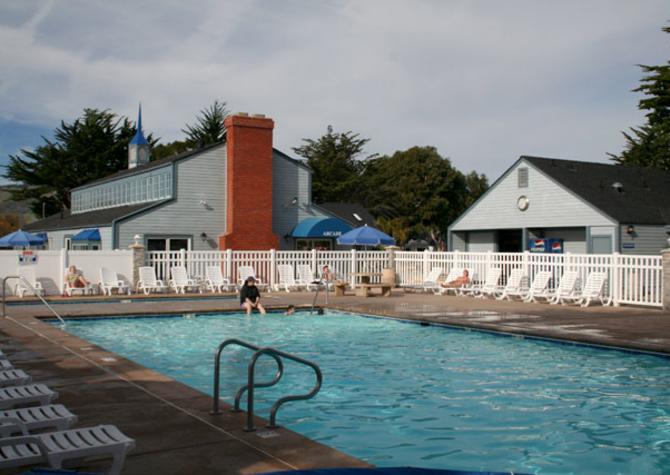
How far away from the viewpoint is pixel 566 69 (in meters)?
25.3

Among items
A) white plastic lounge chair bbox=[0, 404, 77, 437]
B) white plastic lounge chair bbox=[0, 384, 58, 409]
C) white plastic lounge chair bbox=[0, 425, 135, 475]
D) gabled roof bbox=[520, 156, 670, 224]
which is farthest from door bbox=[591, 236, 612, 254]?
white plastic lounge chair bbox=[0, 425, 135, 475]

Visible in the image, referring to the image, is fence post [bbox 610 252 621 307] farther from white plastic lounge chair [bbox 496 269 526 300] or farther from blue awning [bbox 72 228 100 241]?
blue awning [bbox 72 228 100 241]

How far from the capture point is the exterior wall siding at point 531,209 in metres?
28.0

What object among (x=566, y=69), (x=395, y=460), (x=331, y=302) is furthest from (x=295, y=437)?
(x=566, y=69)

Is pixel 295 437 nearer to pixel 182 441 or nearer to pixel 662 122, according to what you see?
pixel 182 441

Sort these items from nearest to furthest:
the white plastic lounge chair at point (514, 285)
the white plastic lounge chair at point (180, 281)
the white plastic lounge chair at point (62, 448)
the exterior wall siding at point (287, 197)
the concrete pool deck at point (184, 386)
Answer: the white plastic lounge chair at point (62, 448) < the concrete pool deck at point (184, 386) < the white plastic lounge chair at point (514, 285) < the white plastic lounge chair at point (180, 281) < the exterior wall siding at point (287, 197)

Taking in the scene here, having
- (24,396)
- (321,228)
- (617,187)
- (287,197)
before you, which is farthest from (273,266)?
(24,396)

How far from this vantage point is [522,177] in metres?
30.7

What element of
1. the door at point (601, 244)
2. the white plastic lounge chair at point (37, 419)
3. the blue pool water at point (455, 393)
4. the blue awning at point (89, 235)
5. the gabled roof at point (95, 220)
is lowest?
the blue pool water at point (455, 393)

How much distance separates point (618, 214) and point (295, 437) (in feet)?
80.3

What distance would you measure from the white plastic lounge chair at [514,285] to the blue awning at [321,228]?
10.8 m

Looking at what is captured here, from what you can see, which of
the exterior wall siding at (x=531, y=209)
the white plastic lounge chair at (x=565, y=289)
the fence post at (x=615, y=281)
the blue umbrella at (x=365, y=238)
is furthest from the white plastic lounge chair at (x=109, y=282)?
the exterior wall siding at (x=531, y=209)

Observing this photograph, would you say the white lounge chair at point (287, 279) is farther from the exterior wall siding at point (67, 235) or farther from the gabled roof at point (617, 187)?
the gabled roof at point (617, 187)

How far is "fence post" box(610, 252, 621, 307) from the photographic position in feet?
60.6
